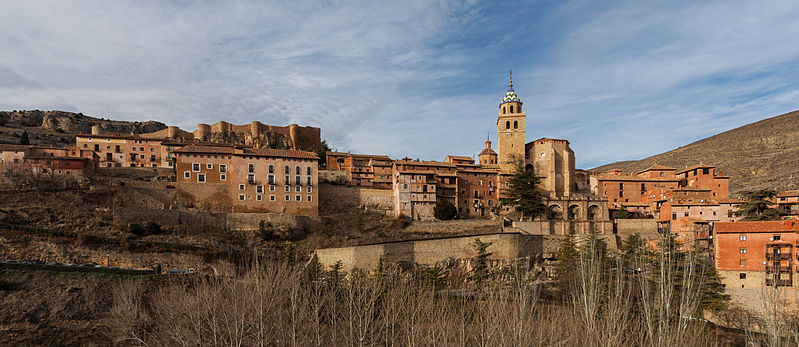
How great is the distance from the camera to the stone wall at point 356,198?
54.2 metres

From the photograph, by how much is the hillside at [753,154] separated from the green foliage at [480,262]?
2024 inches

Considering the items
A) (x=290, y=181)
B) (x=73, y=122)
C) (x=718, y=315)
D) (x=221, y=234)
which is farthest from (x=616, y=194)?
(x=73, y=122)

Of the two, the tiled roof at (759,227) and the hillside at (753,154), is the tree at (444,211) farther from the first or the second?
the hillside at (753,154)

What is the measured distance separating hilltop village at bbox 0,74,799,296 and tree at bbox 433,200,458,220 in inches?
34.3

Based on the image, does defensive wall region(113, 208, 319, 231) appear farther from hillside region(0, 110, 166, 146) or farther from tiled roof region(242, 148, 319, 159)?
hillside region(0, 110, 166, 146)

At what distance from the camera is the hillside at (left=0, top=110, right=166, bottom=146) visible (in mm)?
83156

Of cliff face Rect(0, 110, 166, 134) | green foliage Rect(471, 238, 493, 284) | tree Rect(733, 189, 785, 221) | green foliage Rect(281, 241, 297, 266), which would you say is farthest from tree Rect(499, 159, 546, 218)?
cliff face Rect(0, 110, 166, 134)

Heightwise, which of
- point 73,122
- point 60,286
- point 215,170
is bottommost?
point 60,286

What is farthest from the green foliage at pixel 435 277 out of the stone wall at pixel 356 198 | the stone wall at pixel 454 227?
the stone wall at pixel 356 198

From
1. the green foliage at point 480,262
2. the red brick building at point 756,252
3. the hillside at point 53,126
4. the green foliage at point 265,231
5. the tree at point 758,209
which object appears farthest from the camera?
the hillside at point 53,126

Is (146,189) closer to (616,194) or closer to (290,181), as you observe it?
(290,181)

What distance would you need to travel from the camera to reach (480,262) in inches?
1494

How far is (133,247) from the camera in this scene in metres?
37.5

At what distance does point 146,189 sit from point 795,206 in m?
64.9
